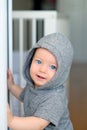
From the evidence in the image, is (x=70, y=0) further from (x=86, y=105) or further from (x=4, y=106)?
(x=4, y=106)

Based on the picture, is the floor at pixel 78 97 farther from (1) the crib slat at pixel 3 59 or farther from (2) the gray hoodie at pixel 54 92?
(1) the crib slat at pixel 3 59

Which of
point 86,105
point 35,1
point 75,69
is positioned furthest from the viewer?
point 35,1

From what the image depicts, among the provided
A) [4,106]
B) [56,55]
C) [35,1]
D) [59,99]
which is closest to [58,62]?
[56,55]

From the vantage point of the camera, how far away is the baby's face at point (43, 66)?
114 cm

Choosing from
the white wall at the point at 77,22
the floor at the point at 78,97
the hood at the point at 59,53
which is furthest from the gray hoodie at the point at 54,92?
the white wall at the point at 77,22

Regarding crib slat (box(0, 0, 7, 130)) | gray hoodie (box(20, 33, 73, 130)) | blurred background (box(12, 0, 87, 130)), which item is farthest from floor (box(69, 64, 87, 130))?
crib slat (box(0, 0, 7, 130))

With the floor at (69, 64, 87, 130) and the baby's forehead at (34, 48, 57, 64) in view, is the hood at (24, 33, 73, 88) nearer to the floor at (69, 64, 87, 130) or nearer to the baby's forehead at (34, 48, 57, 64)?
the baby's forehead at (34, 48, 57, 64)

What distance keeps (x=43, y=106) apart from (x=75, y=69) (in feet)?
→ 11.1

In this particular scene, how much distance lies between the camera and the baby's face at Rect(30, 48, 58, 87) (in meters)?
1.14

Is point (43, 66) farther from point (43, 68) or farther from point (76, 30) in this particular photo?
point (76, 30)

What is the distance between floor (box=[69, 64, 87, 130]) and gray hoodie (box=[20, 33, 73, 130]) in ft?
3.32

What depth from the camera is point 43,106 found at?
113cm

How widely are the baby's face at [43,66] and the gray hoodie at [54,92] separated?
16 mm

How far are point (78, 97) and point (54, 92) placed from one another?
193 cm
